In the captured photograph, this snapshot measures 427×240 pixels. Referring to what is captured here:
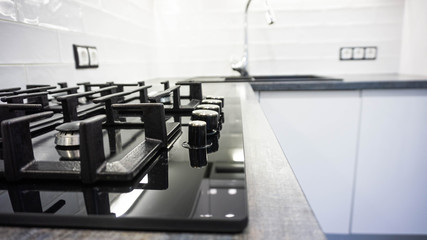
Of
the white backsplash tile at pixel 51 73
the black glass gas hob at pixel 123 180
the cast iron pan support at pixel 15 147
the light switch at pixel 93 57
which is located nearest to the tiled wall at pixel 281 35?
the light switch at pixel 93 57

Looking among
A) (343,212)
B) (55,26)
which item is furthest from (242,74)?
(55,26)

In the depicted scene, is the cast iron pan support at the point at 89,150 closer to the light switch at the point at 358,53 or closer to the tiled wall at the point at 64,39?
the tiled wall at the point at 64,39

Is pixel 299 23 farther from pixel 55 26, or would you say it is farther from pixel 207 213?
pixel 207 213

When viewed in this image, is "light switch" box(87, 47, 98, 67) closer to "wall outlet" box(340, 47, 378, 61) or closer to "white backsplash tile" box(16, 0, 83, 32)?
"white backsplash tile" box(16, 0, 83, 32)

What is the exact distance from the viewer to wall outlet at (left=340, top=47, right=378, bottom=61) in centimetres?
170

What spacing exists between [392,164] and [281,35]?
38.5 inches

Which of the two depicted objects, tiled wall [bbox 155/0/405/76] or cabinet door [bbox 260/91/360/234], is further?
tiled wall [bbox 155/0/405/76]

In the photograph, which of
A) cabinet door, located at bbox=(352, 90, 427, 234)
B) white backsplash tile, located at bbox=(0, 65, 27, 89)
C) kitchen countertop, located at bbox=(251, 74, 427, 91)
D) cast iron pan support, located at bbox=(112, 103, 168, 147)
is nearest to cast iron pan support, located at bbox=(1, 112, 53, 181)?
cast iron pan support, located at bbox=(112, 103, 168, 147)

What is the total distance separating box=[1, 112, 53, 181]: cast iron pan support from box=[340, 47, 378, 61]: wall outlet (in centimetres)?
181

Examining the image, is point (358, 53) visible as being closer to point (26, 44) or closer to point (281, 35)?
point (281, 35)

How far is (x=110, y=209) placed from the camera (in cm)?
21

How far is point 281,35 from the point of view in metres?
1.75

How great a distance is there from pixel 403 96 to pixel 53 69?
4.60ft

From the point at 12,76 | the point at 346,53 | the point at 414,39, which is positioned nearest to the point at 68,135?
the point at 12,76
